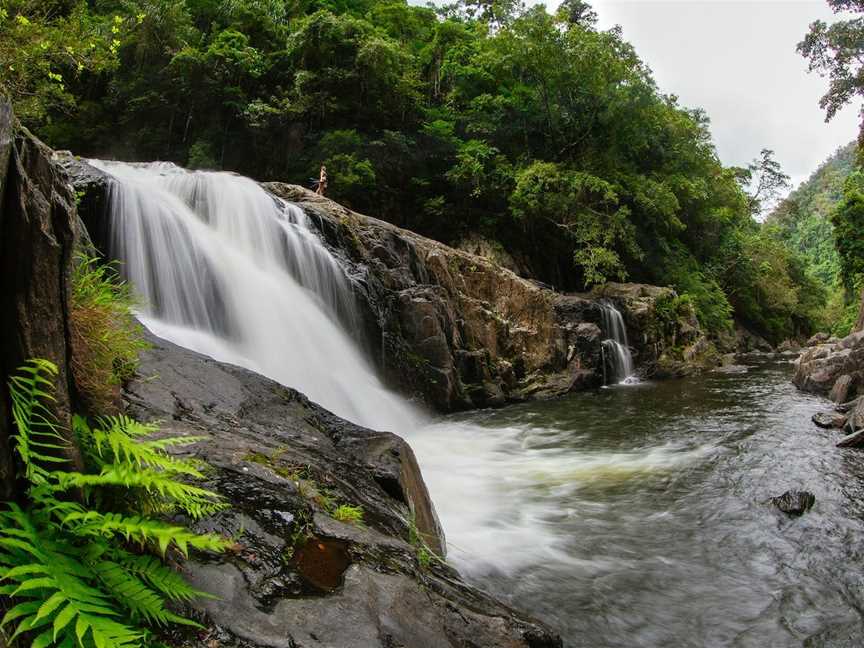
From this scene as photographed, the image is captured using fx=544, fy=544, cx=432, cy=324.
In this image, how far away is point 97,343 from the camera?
9.36 ft

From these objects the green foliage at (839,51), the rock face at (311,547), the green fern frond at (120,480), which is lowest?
the rock face at (311,547)

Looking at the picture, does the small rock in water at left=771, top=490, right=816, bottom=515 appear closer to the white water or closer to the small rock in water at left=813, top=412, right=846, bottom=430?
the white water

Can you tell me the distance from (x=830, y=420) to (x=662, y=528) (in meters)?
6.16

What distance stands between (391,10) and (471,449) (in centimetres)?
2803

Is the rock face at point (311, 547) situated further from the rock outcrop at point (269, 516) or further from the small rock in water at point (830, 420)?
the small rock in water at point (830, 420)

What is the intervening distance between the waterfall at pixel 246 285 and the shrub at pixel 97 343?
184 inches

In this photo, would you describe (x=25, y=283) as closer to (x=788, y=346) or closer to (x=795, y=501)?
(x=795, y=501)

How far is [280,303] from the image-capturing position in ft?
34.8

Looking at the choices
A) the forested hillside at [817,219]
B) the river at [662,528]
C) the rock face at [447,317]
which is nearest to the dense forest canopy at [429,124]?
the rock face at [447,317]

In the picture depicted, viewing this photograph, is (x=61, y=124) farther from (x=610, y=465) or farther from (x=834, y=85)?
(x=834, y=85)

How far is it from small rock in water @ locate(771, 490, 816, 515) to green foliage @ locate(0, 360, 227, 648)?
609 cm

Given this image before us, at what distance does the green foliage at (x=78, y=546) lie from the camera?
5.03 ft

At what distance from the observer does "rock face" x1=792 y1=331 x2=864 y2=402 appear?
12164mm

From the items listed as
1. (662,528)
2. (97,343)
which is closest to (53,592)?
(97,343)
